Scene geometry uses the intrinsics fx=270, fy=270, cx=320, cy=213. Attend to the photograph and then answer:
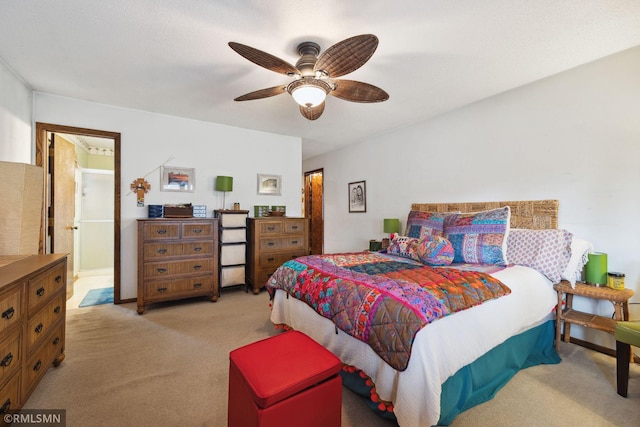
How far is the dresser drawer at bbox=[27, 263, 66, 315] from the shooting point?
1.49 m

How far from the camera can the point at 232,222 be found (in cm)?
370

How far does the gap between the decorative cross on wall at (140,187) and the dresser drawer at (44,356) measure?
1.86m

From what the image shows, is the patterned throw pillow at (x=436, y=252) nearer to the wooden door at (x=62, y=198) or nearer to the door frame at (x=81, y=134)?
the door frame at (x=81, y=134)

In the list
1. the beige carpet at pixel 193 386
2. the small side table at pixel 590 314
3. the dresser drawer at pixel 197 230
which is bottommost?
the beige carpet at pixel 193 386

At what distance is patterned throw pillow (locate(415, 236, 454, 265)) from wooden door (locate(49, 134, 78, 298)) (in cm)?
417

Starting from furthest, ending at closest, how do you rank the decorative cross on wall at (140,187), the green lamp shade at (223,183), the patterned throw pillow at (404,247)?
the green lamp shade at (223,183)
the decorative cross on wall at (140,187)
the patterned throw pillow at (404,247)

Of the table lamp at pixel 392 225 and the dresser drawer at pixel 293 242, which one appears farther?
the dresser drawer at pixel 293 242

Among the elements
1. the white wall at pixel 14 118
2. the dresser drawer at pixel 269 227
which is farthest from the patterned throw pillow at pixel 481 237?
the white wall at pixel 14 118

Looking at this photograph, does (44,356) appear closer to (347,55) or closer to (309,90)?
(309,90)

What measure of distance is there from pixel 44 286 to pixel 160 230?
4.89ft

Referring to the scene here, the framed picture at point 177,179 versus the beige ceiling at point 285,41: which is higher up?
the beige ceiling at point 285,41

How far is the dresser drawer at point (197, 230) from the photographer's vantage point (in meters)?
3.25

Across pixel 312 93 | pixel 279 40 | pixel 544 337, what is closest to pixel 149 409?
pixel 312 93

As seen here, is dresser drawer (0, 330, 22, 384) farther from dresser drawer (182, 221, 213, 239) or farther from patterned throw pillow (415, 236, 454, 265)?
patterned throw pillow (415, 236, 454, 265)
